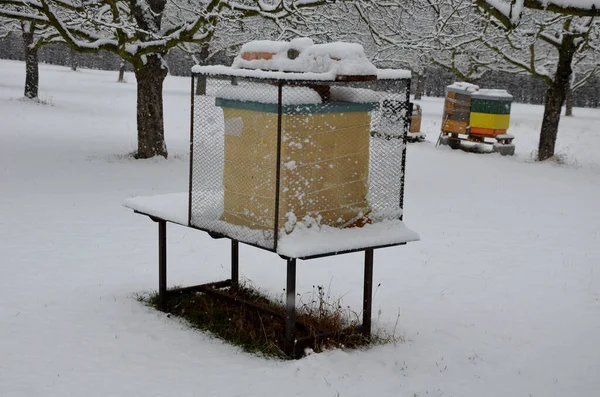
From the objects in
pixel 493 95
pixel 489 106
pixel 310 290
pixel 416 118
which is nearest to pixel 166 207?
pixel 310 290

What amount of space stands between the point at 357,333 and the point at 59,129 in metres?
16.1

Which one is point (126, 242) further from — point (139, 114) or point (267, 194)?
point (139, 114)

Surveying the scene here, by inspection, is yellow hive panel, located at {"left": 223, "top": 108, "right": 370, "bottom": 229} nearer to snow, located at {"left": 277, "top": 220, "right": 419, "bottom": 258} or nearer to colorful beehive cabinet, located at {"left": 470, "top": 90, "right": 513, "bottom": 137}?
snow, located at {"left": 277, "top": 220, "right": 419, "bottom": 258}

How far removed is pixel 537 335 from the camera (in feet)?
21.2

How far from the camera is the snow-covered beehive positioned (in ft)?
17.7

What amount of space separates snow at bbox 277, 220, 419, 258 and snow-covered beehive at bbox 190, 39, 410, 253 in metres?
0.04

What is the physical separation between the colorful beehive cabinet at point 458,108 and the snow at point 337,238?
1590cm

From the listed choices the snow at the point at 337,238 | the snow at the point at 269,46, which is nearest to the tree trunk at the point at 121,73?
the snow at the point at 269,46

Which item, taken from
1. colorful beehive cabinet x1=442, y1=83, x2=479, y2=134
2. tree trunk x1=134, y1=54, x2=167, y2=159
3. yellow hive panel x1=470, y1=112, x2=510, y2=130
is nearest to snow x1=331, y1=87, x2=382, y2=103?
tree trunk x1=134, y1=54, x2=167, y2=159

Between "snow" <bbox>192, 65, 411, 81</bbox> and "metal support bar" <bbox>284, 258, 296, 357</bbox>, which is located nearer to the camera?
"snow" <bbox>192, 65, 411, 81</bbox>

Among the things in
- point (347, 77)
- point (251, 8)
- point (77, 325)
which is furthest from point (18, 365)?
point (251, 8)

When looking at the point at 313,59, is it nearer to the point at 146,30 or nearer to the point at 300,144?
the point at 300,144

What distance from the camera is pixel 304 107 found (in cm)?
540

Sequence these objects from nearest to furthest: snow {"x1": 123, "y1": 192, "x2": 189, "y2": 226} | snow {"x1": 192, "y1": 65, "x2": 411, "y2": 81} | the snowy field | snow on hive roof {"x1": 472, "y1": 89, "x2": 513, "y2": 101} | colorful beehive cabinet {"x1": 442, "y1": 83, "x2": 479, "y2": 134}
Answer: snow {"x1": 192, "y1": 65, "x2": 411, "y2": 81} < the snowy field < snow {"x1": 123, "y1": 192, "x2": 189, "y2": 226} < snow on hive roof {"x1": 472, "y1": 89, "x2": 513, "y2": 101} < colorful beehive cabinet {"x1": 442, "y1": 83, "x2": 479, "y2": 134}
